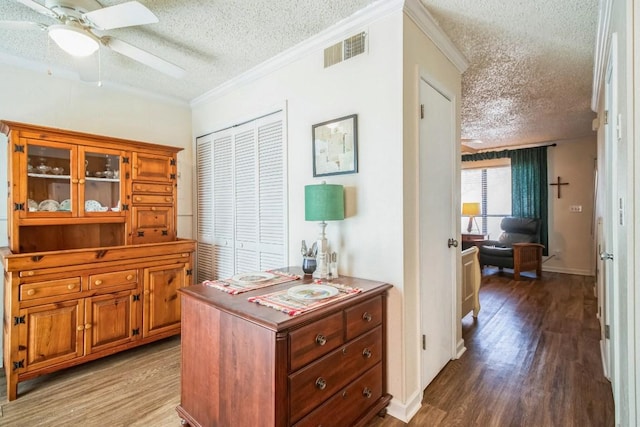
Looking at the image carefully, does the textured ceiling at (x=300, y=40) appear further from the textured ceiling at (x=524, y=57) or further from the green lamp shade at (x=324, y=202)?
the green lamp shade at (x=324, y=202)

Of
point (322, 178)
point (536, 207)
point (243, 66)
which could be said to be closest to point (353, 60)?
point (322, 178)

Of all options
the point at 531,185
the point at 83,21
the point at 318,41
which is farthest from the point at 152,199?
the point at 531,185

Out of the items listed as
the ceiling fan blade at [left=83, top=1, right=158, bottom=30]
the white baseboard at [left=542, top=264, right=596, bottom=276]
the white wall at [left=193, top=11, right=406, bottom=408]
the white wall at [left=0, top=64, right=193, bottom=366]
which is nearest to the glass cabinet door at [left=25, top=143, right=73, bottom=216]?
the white wall at [left=0, top=64, right=193, bottom=366]

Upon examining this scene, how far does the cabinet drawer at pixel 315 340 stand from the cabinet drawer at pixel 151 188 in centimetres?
229

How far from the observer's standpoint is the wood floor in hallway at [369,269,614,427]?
1804 mm

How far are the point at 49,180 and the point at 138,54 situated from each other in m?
1.30

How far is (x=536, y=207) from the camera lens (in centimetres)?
572

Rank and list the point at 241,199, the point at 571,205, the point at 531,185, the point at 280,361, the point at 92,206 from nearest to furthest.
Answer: the point at 280,361
the point at 92,206
the point at 241,199
the point at 571,205
the point at 531,185

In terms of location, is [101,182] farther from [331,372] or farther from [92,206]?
[331,372]

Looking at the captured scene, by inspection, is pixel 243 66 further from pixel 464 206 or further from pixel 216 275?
pixel 464 206

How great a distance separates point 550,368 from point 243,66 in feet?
11.5

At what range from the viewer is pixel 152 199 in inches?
114

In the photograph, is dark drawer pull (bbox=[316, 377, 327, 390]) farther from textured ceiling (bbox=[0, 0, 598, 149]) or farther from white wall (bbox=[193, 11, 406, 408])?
textured ceiling (bbox=[0, 0, 598, 149])

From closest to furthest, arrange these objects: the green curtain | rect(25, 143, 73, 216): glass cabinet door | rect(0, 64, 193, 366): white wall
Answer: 1. rect(25, 143, 73, 216): glass cabinet door
2. rect(0, 64, 193, 366): white wall
3. the green curtain
